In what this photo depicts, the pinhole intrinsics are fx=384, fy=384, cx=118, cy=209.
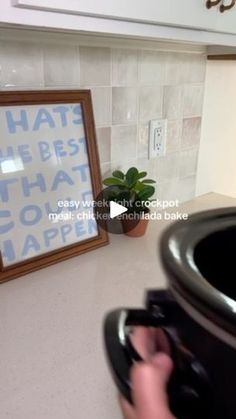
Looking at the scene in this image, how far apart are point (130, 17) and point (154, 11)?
0.06 m

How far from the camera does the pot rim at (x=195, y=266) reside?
25 centimetres

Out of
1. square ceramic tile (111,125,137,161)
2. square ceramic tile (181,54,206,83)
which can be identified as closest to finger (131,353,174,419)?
square ceramic tile (111,125,137,161)

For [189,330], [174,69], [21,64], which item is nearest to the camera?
[189,330]

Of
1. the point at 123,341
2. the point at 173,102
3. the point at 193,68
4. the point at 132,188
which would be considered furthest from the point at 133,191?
the point at 123,341

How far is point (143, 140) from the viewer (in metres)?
1.12

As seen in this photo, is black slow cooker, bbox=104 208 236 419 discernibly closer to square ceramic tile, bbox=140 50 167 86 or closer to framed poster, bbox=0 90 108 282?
framed poster, bbox=0 90 108 282

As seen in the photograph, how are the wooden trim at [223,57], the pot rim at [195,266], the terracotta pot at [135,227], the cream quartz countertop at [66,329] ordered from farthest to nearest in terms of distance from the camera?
the wooden trim at [223,57]
the terracotta pot at [135,227]
the cream quartz countertop at [66,329]
the pot rim at [195,266]

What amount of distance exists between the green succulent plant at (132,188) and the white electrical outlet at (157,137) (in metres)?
0.19

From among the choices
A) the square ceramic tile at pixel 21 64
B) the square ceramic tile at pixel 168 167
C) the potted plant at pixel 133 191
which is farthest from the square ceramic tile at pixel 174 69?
the square ceramic tile at pixel 21 64

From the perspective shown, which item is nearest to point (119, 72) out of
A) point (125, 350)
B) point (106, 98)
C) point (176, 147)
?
point (106, 98)

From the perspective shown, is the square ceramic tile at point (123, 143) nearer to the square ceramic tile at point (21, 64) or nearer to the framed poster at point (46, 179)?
the framed poster at point (46, 179)

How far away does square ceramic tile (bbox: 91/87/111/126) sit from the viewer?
955mm

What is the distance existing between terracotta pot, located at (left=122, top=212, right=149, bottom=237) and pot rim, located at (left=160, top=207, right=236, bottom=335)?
590mm

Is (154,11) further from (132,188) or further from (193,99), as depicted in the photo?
(193,99)
